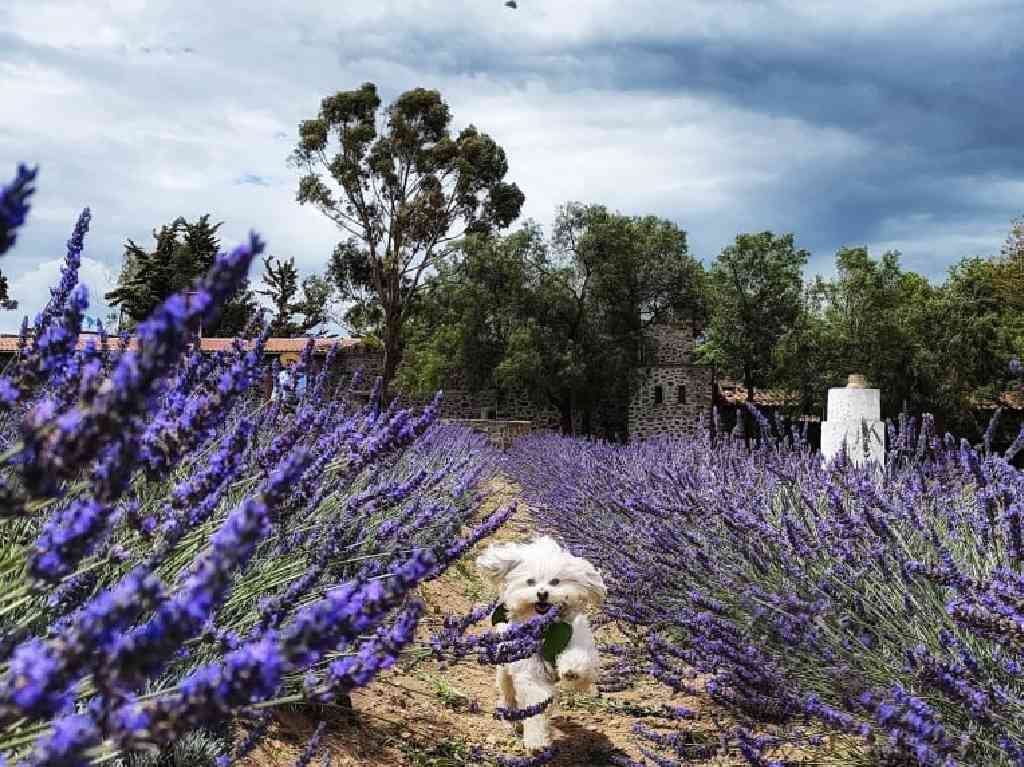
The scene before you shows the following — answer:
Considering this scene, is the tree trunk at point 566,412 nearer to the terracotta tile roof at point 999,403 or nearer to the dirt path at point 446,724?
the terracotta tile roof at point 999,403

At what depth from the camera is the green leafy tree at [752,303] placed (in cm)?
3008

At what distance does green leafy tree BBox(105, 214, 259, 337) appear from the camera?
35812 mm

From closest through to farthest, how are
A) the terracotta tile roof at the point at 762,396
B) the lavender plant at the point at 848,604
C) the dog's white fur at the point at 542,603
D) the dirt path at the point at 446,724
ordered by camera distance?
the lavender plant at the point at 848,604, the dirt path at the point at 446,724, the dog's white fur at the point at 542,603, the terracotta tile roof at the point at 762,396

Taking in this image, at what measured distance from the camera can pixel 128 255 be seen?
3912cm

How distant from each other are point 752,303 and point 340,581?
29036mm

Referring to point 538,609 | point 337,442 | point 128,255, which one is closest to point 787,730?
point 538,609

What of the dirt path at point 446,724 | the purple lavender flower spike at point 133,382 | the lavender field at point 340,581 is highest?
the purple lavender flower spike at point 133,382

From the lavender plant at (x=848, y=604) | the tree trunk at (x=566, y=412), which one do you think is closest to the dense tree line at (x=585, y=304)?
the tree trunk at (x=566, y=412)

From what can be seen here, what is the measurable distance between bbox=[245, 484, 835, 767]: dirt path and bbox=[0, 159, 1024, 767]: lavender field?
0.07 m

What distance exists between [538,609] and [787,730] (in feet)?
3.42

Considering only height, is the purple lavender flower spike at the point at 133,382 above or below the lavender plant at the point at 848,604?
above

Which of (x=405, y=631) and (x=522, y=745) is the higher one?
(x=405, y=631)

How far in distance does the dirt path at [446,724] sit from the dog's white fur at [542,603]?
170mm

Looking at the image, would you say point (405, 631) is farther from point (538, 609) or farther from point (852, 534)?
point (538, 609)
